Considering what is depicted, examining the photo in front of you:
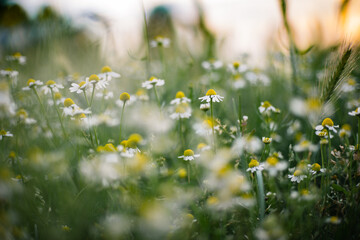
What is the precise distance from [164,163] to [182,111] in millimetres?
240

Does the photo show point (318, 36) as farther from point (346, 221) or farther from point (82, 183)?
point (82, 183)

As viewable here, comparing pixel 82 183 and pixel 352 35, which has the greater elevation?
pixel 352 35

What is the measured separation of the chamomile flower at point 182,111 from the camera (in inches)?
46.1

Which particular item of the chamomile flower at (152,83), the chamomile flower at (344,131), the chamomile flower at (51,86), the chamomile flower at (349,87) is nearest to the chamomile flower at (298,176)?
the chamomile flower at (344,131)

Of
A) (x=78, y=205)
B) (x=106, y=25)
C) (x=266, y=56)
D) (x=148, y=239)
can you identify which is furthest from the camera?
(x=266, y=56)

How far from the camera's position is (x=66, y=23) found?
1812 millimetres

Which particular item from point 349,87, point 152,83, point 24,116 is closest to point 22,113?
point 24,116

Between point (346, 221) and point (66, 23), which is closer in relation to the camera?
point (346, 221)

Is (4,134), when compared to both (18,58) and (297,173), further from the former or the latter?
(297,173)

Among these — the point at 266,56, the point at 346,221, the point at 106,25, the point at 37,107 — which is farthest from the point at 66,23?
the point at 346,221

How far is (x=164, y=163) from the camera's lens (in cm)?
113

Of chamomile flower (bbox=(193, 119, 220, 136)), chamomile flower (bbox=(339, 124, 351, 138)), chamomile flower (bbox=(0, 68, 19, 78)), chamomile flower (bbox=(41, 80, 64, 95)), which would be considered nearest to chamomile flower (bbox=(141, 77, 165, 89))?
chamomile flower (bbox=(193, 119, 220, 136))

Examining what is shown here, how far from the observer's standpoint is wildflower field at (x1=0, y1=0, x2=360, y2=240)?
757mm

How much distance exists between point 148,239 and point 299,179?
1.82ft
